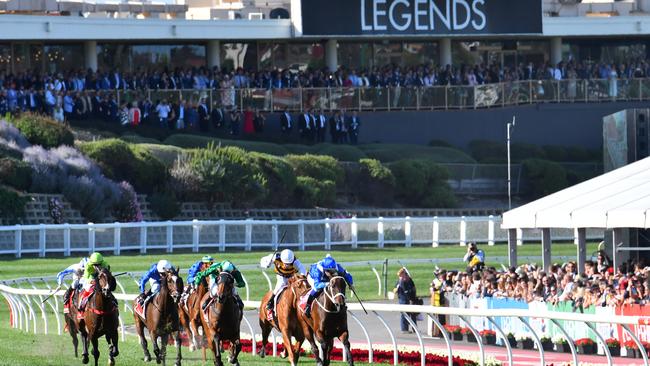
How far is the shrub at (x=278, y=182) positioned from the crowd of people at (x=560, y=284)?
16432 millimetres

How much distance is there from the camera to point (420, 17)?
54594mm

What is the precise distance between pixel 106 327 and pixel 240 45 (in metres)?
37.2

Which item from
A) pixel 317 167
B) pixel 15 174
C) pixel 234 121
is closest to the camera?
pixel 15 174

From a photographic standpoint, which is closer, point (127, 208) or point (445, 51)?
point (127, 208)

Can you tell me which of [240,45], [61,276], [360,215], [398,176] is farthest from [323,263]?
[240,45]

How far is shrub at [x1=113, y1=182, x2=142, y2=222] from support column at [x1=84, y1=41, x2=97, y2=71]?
1237 centimetres

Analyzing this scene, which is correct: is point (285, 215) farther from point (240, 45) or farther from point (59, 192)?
point (240, 45)

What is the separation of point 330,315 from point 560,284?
21.6 ft

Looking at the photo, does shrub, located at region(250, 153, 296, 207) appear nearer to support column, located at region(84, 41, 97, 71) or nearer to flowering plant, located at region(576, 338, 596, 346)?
support column, located at region(84, 41, 97, 71)

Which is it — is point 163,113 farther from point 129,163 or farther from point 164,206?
point 164,206

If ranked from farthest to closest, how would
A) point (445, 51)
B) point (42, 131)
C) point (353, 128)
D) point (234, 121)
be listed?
point (445, 51), point (353, 128), point (234, 121), point (42, 131)

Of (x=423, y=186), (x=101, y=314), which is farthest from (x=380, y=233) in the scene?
(x=101, y=314)

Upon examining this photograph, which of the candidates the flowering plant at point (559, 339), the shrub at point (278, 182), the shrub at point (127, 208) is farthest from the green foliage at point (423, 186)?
the flowering plant at point (559, 339)

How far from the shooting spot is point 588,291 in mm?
21016
